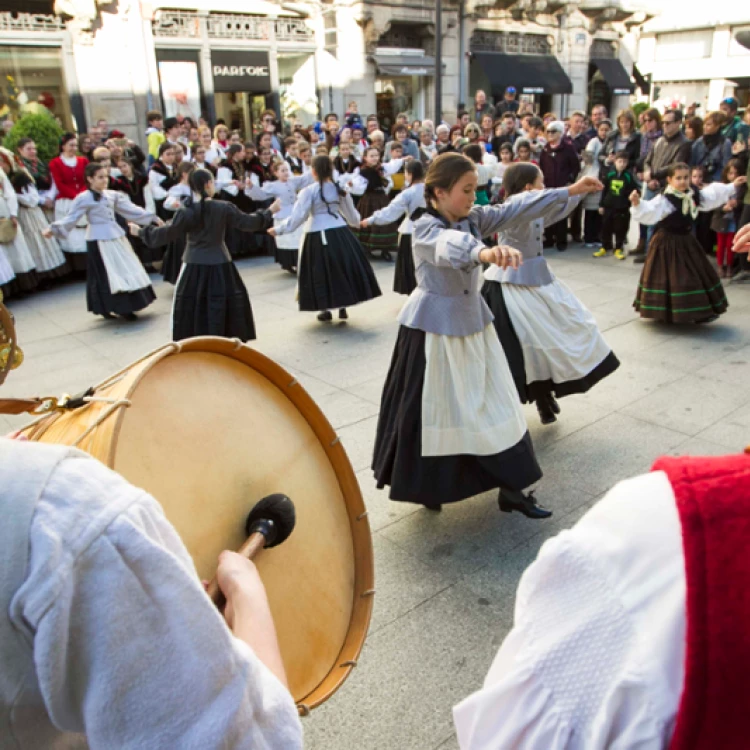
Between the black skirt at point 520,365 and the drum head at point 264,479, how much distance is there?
259 centimetres

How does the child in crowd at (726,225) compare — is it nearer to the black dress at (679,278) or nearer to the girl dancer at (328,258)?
the black dress at (679,278)

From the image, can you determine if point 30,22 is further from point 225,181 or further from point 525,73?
point 525,73

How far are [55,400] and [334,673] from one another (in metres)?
0.82

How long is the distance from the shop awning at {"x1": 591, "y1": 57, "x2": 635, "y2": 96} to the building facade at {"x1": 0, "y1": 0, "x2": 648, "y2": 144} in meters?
0.05

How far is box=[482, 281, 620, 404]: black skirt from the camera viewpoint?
4.16 m

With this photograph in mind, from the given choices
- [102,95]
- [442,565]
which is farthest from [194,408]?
[102,95]

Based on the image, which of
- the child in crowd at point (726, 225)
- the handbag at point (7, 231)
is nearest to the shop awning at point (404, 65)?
the child in crowd at point (726, 225)

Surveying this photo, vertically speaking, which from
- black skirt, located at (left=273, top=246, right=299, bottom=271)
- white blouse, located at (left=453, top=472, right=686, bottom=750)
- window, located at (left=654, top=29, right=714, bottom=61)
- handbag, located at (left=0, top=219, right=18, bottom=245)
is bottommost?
black skirt, located at (left=273, top=246, right=299, bottom=271)

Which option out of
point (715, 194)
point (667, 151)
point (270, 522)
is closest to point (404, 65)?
point (667, 151)

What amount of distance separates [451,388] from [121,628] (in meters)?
2.65

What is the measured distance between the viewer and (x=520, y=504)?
3.42 metres

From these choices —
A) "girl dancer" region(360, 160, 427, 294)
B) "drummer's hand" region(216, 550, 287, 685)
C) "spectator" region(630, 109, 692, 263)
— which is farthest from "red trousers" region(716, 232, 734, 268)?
"drummer's hand" region(216, 550, 287, 685)

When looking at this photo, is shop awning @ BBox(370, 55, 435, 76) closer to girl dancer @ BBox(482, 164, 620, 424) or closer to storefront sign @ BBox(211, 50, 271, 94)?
storefront sign @ BBox(211, 50, 271, 94)

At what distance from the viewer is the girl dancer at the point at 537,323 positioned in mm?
4156
